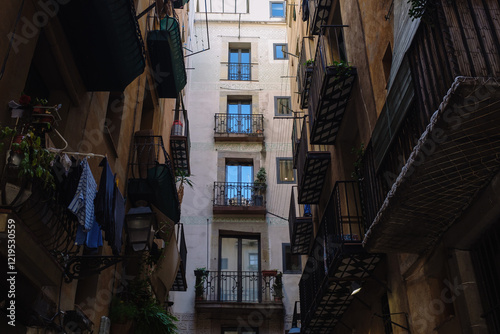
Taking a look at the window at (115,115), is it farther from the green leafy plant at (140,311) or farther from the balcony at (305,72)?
the balcony at (305,72)

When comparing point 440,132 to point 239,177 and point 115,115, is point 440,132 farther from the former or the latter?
point 239,177

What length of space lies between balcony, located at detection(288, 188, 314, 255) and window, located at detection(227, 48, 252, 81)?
404 inches

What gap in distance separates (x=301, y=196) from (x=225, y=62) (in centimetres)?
1300

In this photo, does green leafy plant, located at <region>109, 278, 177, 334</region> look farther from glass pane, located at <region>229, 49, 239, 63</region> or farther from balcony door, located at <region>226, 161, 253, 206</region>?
glass pane, located at <region>229, 49, 239, 63</region>

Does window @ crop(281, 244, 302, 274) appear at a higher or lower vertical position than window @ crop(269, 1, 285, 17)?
lower

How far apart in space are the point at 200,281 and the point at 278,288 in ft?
10.3

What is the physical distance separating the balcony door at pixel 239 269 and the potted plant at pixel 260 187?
1.68 metres

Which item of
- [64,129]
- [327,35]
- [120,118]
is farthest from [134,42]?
[327,35]

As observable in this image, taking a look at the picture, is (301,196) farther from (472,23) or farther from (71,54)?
(472,23)

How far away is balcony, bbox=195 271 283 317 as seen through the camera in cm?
1978

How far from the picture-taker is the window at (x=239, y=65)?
2720 cm

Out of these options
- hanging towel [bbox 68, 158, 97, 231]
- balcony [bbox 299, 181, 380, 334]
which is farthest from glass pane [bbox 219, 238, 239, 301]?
hanging towel [bbox 68, 158, 97, 231]

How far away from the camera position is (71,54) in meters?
8.11

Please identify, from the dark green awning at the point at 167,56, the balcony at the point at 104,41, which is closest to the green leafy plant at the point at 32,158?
the balcony at the point at 104,41
